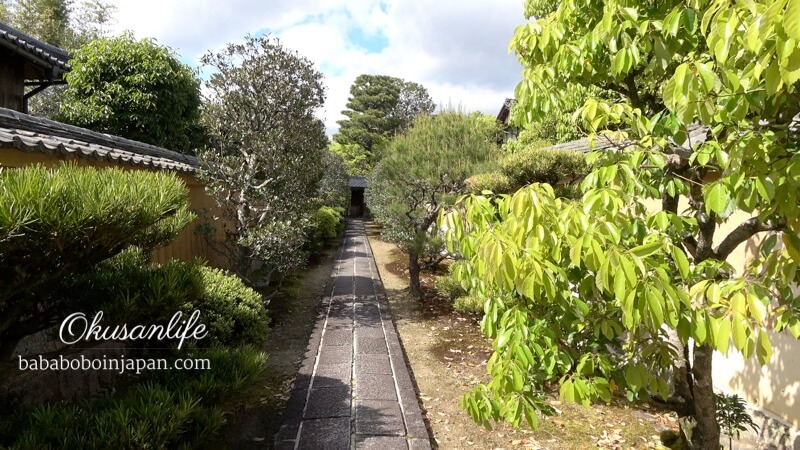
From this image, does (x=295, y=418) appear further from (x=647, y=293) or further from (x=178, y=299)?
(x=647, y=293)

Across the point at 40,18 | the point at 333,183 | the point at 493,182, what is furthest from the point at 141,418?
the point at 40,18

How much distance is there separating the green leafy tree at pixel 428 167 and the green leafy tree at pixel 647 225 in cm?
638

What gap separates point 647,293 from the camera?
1359 millimetres

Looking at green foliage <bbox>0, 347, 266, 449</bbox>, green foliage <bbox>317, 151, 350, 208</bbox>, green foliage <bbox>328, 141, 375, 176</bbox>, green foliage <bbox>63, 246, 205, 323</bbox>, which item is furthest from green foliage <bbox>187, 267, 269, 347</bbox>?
Result: green foliage <bbox>328, 141, 375, 176</bbox>

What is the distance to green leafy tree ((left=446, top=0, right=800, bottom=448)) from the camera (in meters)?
1.44

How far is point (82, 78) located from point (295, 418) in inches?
469

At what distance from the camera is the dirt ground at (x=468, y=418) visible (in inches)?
167

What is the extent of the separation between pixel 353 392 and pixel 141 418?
2632 millimetres

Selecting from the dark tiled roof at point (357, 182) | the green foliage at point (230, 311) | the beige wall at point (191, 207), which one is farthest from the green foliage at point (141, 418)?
the dark tiled roof at point (357, 182)

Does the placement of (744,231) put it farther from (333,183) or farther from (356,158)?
(356,158)

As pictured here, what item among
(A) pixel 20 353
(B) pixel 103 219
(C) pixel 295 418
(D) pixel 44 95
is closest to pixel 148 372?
(A) pixel 20 353

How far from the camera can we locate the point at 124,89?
11359 mm

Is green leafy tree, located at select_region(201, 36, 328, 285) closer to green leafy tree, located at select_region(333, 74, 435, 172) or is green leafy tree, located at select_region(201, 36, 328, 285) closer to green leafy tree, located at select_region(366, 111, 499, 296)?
green leafy tree, located at select_region(366, 111, 499, 296)

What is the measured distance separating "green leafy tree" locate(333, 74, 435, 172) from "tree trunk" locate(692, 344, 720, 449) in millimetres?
39276
